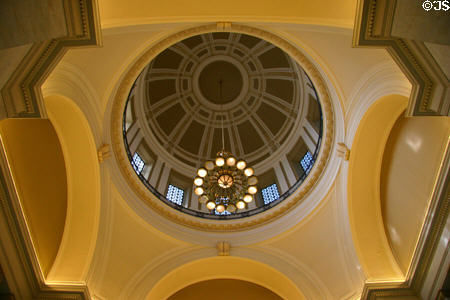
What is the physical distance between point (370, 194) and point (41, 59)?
8.39 meters

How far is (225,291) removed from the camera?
1174 centimetres

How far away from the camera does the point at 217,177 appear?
Result: 30.5 feet

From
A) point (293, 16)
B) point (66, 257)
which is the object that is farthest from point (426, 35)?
point (66, 257)

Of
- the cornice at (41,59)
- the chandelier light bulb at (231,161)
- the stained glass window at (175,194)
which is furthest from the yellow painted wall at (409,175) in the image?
the stained glass window at (175,194)

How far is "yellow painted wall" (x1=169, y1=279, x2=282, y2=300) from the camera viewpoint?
11562mm

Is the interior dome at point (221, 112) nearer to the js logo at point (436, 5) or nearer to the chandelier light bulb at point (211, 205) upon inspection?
the chandelier light bulb at point (211, 205)

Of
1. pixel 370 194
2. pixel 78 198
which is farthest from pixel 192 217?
pixel 370 194

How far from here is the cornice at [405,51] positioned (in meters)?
4.47

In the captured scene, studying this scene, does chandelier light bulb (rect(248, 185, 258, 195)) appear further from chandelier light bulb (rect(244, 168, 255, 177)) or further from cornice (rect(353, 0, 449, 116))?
cornice (rect(353, 0, 449, 116))

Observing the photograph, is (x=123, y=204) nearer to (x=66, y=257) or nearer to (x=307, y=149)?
(x=66, y=257)

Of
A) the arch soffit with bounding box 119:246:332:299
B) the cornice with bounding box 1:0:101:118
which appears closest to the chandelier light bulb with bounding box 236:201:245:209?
the arch soffit with bounding box 119:246:332:299

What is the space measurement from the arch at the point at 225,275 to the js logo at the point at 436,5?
27.6 ft

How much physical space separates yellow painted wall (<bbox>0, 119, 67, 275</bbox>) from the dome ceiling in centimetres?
804

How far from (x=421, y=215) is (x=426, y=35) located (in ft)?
16.1
